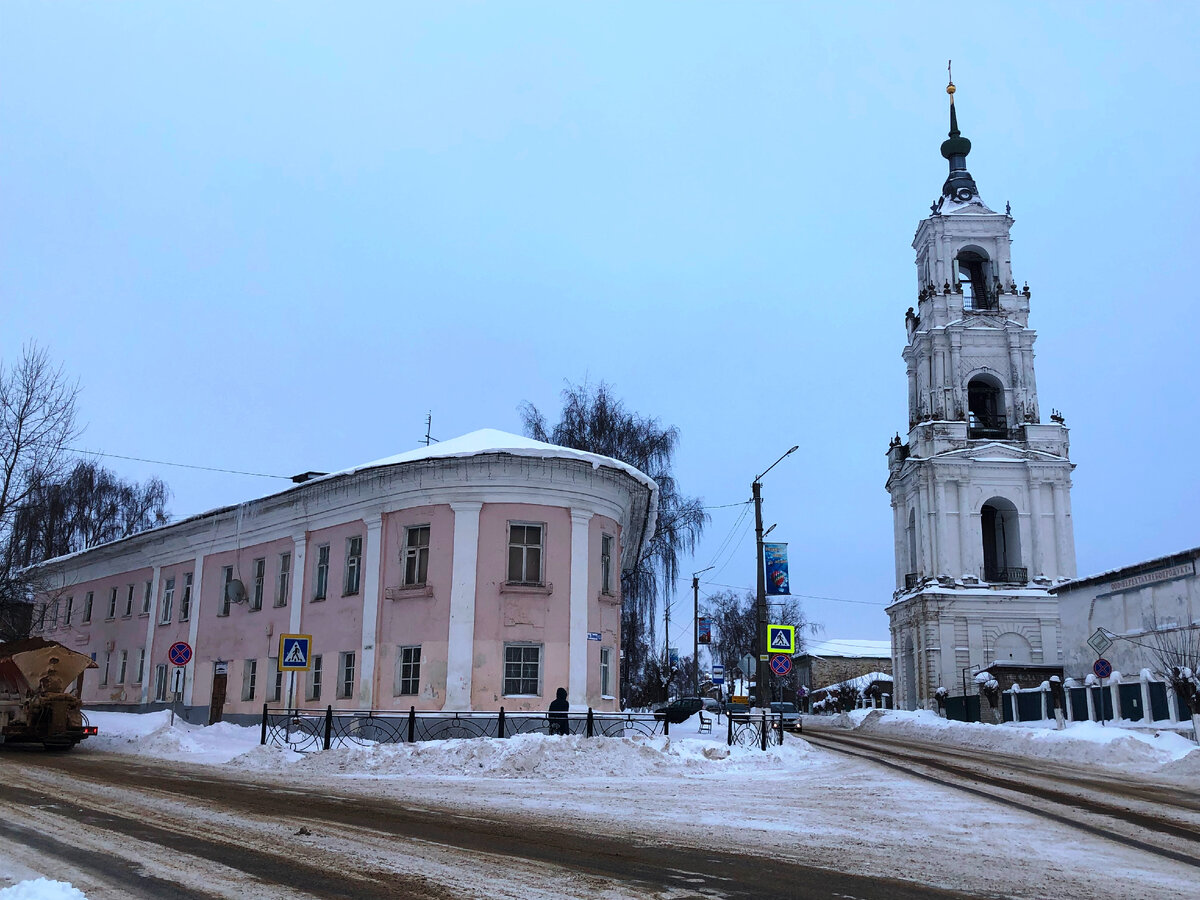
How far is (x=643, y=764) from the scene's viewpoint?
63.0 feet

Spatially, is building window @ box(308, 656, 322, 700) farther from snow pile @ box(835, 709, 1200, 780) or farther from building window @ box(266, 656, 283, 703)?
snow pile @ box(835, 709, 1200, 780)

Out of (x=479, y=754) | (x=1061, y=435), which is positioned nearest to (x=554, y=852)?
(x=479, y=754)

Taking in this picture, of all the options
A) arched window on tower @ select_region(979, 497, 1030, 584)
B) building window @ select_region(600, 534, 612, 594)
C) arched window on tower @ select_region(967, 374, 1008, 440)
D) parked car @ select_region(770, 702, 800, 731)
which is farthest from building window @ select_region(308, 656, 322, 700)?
arched window on tower @ select_region(967, 374, 1008, 440)

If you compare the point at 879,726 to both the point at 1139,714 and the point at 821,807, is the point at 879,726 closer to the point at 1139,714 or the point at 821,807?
the point at 1139,714

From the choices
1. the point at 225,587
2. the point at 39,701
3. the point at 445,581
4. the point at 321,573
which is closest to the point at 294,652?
the point at 445,581

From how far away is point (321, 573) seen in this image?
28.3 metres

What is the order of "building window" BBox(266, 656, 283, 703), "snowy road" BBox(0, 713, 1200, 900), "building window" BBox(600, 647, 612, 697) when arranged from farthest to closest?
"building window" BBox(266, 656, 283, 703)
"building window" BBox(600, 647, 612, 697)
"snowy road" BBox(0, 713, 1200, 900)

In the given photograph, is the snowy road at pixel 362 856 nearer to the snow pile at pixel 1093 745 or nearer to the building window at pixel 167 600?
the snow pile at pixel 1093 745

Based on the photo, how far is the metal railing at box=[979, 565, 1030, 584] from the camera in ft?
193

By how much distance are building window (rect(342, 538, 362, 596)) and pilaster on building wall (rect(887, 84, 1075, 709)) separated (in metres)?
39.3

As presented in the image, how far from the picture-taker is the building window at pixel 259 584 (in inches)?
1196

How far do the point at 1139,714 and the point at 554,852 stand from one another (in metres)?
28.0

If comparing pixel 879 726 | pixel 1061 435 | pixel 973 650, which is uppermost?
pixel 1061 435

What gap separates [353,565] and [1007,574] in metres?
44.8
